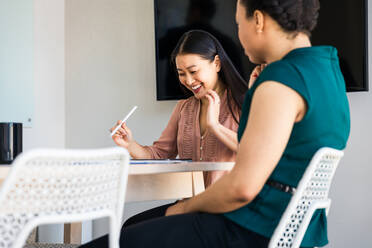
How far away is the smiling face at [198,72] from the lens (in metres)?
2.08

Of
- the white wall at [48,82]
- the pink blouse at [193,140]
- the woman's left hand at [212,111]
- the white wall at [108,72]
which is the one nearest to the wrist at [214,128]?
the woman's left hand at [212,111]

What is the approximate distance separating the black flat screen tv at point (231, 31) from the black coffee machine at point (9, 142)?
1344mm

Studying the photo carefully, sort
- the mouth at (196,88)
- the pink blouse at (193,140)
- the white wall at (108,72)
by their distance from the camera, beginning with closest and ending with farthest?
the pink blouse at (193,140)
the mouth at (196,88)
the white wall at (108,72)

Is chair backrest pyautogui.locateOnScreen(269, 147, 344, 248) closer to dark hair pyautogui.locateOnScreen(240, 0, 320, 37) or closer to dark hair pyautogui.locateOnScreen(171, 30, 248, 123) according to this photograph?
dark hair pyautogui.locateOnScreen(240, 0, 320, 37)

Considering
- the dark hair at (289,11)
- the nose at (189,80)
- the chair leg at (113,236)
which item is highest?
the dark hair at (289,11)

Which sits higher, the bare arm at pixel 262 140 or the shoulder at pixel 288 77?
the shoulder at pixel 288 77

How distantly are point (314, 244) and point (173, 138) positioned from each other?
4.27 ft

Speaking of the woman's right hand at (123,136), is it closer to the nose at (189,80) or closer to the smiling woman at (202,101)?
the smiling woman at (202,101)

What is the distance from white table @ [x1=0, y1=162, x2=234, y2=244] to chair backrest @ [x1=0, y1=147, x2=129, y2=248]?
0.28 meters

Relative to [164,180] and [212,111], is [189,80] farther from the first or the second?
[164,180]

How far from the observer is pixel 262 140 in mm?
895

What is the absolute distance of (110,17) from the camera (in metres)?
3.24

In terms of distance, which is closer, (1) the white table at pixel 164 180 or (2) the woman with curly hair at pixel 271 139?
(2) the woman with curly hair at pixel 271 139

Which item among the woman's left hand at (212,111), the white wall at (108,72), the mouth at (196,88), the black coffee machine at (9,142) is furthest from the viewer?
the white wall at (108,72)
